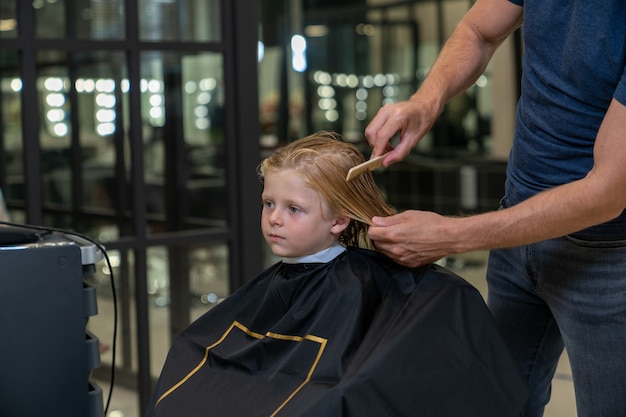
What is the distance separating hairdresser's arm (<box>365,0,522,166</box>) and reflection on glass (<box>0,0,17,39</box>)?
147cm

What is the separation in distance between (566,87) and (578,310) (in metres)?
0.39

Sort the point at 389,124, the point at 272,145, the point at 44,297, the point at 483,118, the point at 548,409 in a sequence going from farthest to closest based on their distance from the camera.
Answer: the point at 483,118 → the point at 272,145 → the point at 548,409 → the point at 44,297 → the point at 389,124

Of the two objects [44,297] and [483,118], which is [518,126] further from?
[483,118]

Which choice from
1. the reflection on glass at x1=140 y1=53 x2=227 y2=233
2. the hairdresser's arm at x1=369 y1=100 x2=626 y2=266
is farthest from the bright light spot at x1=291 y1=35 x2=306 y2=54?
the hairdresser's arm at x1=369 y1=100 x2=626 y2=266

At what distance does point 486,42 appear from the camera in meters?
1.89

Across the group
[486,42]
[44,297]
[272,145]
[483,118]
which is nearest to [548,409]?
[486,42]

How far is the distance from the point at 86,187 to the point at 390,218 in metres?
1.99

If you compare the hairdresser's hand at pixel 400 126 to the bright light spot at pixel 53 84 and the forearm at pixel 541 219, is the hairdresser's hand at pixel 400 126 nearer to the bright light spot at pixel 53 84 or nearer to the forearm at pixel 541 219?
the forearm at pixel 541 219

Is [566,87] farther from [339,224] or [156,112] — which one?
[156,112]

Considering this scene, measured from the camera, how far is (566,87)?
5.07 ft

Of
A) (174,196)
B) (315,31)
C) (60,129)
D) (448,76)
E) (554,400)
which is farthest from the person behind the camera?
(315,31)

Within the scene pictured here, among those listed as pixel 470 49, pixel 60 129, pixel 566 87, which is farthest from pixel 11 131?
pixel 566 87

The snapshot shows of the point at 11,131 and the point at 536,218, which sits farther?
the point at 11,131

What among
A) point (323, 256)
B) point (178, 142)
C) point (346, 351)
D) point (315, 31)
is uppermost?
point (315, 31)
